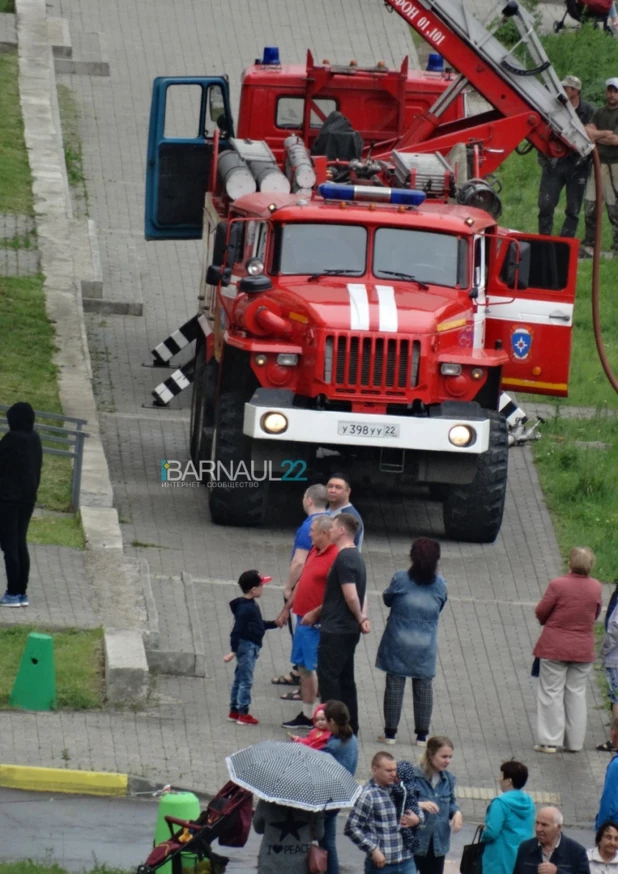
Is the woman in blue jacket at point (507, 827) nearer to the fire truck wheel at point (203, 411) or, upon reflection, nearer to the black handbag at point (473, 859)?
the black handbag at point (473, 859)

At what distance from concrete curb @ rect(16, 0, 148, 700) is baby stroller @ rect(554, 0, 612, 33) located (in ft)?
27.5

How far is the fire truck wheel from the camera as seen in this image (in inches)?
747

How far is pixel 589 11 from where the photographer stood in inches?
1443

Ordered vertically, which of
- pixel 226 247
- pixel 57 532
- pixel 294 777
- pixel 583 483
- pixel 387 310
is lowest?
pixel 583 483

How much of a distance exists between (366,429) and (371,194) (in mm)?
2326

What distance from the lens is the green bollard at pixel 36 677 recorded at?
43.7 feet

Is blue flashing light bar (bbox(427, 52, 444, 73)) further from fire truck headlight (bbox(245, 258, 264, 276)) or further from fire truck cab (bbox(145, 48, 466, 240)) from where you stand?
fire truck headlight (bbox(245, 258, 264, 276))

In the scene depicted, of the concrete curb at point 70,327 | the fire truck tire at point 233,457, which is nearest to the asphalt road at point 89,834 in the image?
the concrete curb at point 70,327

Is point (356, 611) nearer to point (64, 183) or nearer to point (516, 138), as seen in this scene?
point (516, 138)

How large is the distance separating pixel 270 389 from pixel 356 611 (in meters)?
4.83

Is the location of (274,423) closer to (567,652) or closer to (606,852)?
(567,652)

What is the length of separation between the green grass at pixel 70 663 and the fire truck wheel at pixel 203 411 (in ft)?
15.3

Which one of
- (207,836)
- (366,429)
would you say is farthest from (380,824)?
(366,429)

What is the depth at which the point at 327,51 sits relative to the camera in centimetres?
3503
